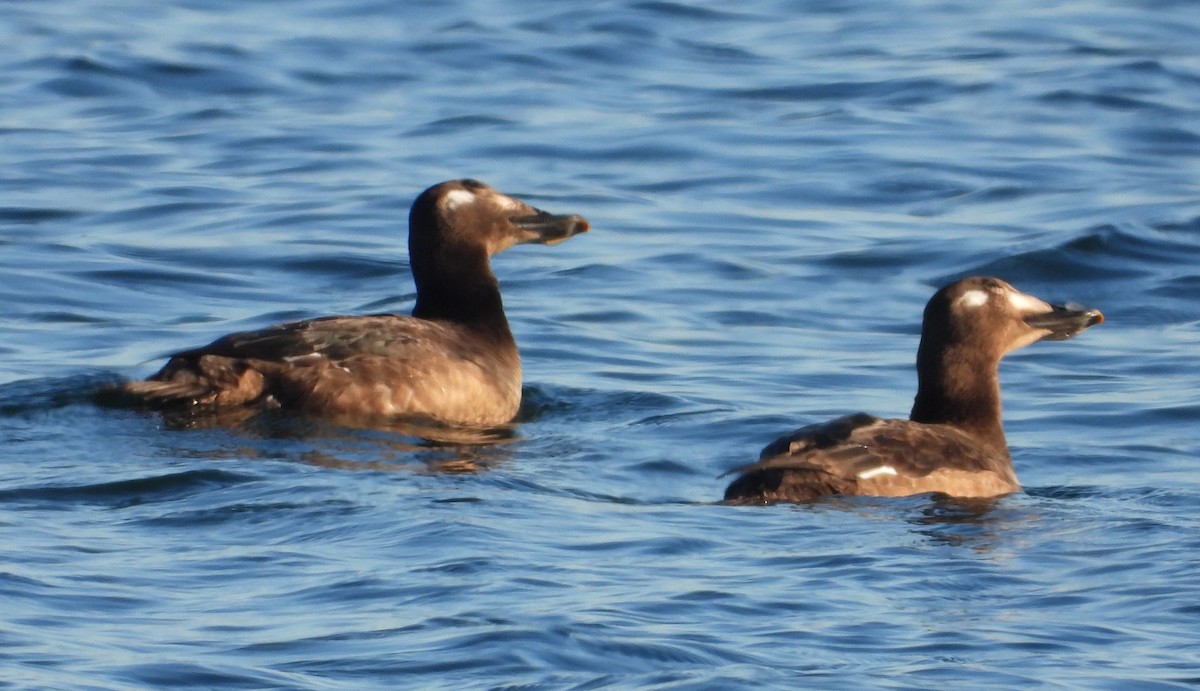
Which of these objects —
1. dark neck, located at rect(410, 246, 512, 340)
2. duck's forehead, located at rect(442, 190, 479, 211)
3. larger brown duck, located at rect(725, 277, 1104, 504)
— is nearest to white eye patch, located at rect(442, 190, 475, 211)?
duck's forehead, located at rect(442, 190, 479, 211)

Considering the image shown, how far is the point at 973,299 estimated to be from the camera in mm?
10273

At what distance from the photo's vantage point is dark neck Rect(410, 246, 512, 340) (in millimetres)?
11961

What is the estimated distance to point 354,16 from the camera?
84.0ft

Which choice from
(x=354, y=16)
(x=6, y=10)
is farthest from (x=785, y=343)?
(x=6, y=10)

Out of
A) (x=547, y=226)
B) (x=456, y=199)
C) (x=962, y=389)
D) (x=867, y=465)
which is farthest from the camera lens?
(x=547, y=226)

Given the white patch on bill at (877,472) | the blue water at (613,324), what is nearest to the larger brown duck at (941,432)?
the white patch on bill at (877,472)

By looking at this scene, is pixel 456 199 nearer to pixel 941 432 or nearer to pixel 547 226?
pixel 547 226

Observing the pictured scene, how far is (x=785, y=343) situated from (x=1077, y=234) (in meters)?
3.57

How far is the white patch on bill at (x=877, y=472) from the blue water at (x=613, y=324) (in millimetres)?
179

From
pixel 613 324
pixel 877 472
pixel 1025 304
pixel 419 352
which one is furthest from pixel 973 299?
pixel 613 324

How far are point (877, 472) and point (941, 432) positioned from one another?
67 centimetres

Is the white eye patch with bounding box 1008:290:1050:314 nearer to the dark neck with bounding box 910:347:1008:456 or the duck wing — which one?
the dark neck with bounding box 910:347:1008:456

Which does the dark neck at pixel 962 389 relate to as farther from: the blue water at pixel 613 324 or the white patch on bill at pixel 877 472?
the white patch on bill at pixel 877 472

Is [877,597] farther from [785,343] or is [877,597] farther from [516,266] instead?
[516,266]
